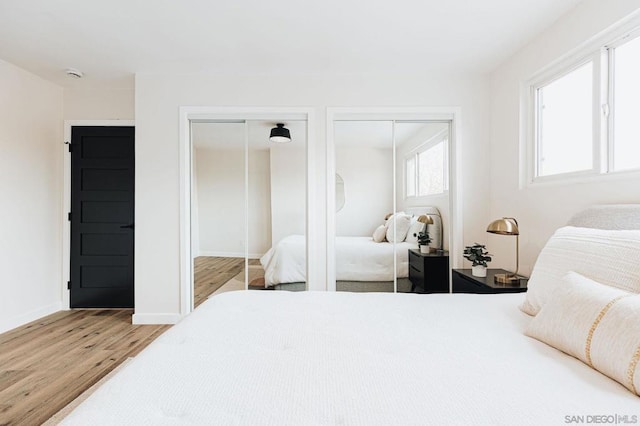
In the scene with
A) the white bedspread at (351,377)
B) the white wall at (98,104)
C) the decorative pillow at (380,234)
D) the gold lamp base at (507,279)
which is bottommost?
the gold lamp base at (507,279)

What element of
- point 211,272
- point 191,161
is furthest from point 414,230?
point 191,161

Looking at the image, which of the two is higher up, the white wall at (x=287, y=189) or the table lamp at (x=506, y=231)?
the white wall at (x=287, y=189)

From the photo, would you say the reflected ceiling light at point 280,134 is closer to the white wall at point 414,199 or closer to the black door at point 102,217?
the white wall at point 414,199

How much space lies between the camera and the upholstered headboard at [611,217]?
1589 mm

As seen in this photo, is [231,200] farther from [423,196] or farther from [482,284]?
[482,284]

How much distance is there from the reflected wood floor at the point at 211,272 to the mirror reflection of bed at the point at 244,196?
0.03ft

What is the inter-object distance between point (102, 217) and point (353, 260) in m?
2.89

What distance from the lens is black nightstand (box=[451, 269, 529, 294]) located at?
2278 millimetres

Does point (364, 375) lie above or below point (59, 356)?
above

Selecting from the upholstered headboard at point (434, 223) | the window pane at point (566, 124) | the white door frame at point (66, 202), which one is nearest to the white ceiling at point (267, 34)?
the window pane at point (566, 124)

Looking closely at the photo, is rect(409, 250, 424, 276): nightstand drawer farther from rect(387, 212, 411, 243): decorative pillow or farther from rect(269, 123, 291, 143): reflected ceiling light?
rect(269, 123, 291, 143): reflected ceiling light

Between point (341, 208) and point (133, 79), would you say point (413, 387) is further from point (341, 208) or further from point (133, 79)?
point (133, 79)

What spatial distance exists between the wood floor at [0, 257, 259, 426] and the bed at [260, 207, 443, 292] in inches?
16.0

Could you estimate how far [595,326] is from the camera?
1.03m
